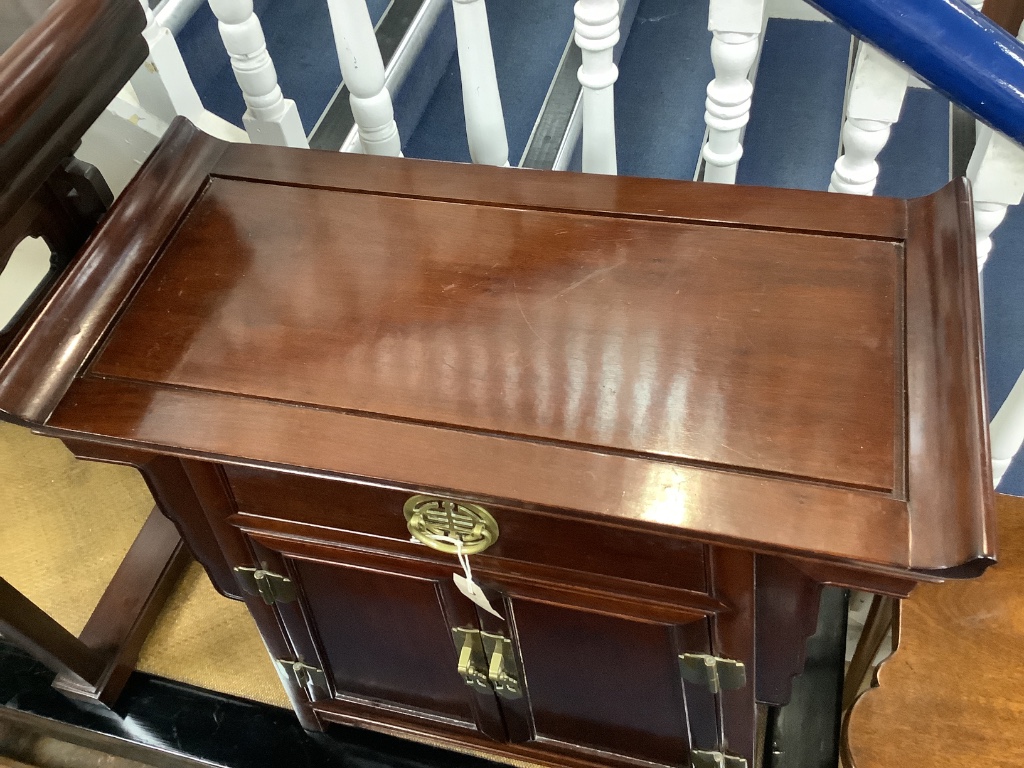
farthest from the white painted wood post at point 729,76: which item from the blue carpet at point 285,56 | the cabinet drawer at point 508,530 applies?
the blue carpet at point 285,56

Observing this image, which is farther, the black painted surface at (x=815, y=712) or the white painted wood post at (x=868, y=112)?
the black painted surface at (x=815, y=712)

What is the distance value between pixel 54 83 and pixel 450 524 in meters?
0.54

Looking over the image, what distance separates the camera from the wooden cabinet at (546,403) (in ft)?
2.23

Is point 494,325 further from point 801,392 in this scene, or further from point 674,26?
point 674,26

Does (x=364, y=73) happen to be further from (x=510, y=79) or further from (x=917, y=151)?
(x=917, y=151)

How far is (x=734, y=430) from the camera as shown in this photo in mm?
700

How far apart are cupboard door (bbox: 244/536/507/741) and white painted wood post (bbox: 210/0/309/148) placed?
565 mm

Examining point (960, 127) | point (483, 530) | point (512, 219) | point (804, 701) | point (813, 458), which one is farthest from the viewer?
point (960, 127)

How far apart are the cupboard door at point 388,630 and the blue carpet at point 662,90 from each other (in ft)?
2.65

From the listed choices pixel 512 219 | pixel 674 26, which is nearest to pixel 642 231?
pixel 512 219

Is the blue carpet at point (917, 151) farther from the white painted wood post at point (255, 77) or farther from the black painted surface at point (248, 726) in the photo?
the white painted wood post at point (255, 77)

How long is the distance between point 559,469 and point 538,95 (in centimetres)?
93

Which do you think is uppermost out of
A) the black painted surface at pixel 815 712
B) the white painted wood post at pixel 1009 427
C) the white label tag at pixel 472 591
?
the white label tag at pixel 472 591

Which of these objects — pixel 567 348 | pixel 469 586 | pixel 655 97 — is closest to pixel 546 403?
pixel 567 348
